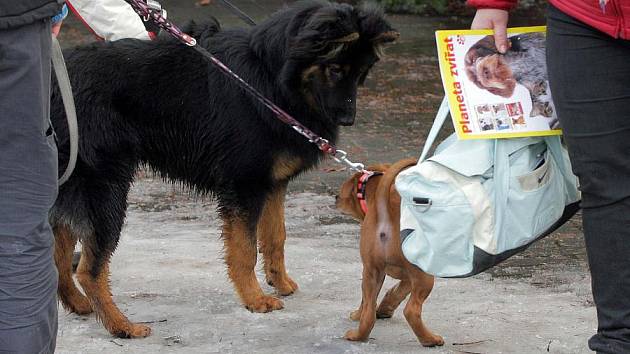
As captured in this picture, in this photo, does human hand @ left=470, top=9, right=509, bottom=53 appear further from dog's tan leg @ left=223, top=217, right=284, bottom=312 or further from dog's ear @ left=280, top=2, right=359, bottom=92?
dog's tan leg @ left=223, top=217, right=284, bottom=312

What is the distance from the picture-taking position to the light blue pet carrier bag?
327 cm

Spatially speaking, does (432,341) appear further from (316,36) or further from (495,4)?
(495,4)

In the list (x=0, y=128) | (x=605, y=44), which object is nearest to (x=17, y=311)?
(x=0, y=128)

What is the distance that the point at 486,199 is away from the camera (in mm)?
3275

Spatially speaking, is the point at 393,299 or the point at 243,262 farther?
the point at 243,262

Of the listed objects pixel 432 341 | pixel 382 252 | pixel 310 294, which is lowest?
pixel 310 294

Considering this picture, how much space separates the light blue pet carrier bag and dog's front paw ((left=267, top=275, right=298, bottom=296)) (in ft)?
5.35

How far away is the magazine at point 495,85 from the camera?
10.8 ft

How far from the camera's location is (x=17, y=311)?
9.28ft

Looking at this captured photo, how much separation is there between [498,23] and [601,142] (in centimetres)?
57

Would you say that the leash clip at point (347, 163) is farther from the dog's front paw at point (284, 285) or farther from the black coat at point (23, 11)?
the black coat at point (23, 11)

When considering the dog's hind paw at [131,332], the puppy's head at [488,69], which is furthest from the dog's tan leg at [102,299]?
the puppy's head at [488,69]

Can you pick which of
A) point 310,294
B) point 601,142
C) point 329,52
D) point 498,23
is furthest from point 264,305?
point 601,142

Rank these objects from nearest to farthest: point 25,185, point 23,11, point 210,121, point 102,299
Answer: point 23,11 < point 25,185 < point 102,299 < point 210,121
